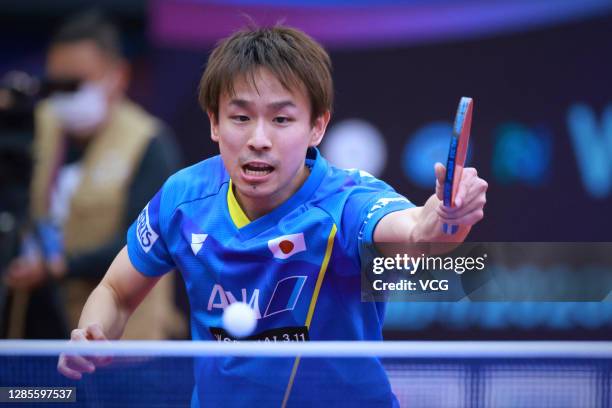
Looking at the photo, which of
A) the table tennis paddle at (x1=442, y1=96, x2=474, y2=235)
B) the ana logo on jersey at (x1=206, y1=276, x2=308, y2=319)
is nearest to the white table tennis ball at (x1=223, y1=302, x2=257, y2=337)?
the ana logo on jersey at (x1=206, y1=276, x2=308, y2=319)

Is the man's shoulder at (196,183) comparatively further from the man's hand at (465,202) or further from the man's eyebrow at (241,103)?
the man's hand at (465,202)

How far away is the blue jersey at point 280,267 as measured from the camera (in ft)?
8.18

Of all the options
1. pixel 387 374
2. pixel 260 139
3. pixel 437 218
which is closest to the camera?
pixel 437 218

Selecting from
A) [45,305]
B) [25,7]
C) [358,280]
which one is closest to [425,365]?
[358,280]

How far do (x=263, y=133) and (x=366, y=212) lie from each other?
0.33 m

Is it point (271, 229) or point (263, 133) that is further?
point (271, 229)

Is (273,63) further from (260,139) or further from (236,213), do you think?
(236,213)

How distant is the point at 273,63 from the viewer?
2.59 m

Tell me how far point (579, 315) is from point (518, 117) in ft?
3.90

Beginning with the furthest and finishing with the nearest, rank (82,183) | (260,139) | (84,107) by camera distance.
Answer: (84,107) < (82,183) < (260,139)

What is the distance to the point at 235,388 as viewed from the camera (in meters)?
2.56

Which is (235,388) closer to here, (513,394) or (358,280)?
(358,280)

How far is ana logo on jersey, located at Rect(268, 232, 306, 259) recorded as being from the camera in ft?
8.40

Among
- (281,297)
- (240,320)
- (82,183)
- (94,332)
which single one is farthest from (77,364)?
(82,183)
